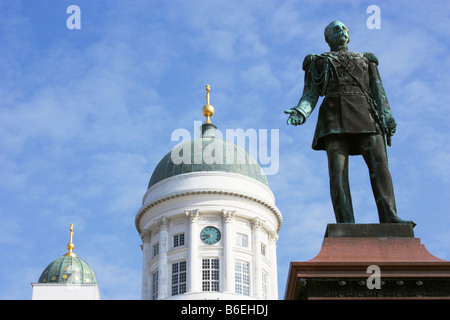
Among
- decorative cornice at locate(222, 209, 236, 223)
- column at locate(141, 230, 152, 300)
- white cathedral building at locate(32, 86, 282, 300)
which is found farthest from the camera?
column at locate(141, 230, 152, 300)

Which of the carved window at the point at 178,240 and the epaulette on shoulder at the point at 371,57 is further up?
the carved window at the point at 178,240

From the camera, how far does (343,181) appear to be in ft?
35.7

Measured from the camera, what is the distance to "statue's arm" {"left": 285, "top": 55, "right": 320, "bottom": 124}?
10914 mm

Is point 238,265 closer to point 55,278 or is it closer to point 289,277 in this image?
point 55,278

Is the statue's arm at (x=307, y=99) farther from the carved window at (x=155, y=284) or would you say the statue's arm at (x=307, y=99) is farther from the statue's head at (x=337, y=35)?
the carved window at (x=155, y=284)

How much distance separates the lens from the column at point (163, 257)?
81562mm

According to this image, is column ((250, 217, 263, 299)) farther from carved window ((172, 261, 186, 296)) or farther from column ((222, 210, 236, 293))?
carved window ((172, 261, 186, 296))

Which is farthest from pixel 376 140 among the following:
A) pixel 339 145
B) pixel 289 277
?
pixel 289 277

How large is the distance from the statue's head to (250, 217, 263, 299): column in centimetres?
7072

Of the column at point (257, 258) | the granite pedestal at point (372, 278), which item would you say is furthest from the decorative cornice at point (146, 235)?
the granite pedestal at point (372, 278)

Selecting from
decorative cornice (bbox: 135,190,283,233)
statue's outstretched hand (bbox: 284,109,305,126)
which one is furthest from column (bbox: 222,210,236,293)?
statue's outstretched hand (bbox: 284,109,305,126)

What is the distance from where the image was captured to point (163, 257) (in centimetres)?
8344

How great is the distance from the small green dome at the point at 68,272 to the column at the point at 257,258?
1432 centimetres

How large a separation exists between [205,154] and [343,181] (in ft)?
252
